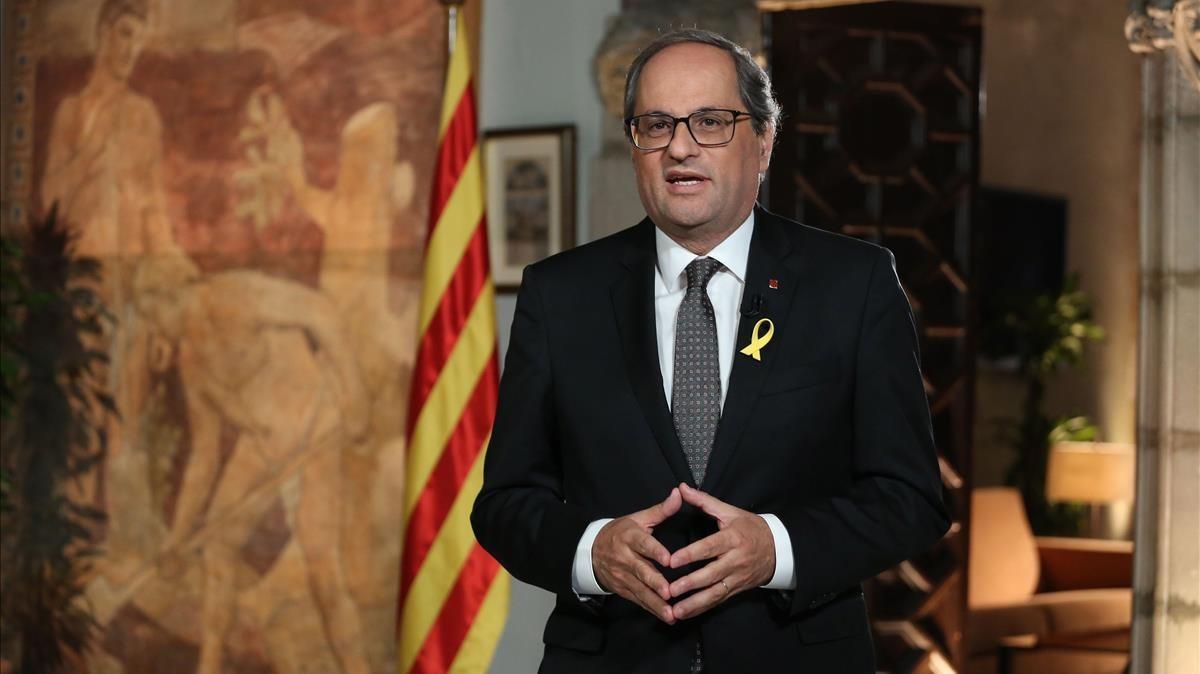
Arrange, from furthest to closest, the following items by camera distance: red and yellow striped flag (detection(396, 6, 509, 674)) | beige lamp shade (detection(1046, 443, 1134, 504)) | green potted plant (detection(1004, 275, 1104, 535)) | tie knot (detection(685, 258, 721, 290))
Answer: green potted plant (detection(1004, 275, 1104, 535)) → beige lamp shade (detection(1046, 443, 1134, 504)) → red and yellow striped flag (detection(396, 6, 509, 674)) → tie knot (detection(685, 258, 721, 290))

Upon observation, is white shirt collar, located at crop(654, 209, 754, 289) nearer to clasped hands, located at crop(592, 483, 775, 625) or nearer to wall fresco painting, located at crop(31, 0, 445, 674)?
clasped hands, located at crop(592, 483, 775, 625)

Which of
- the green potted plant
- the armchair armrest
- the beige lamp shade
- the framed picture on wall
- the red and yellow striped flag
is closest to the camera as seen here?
the red and yellow striped flag

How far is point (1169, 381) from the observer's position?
4.00 m

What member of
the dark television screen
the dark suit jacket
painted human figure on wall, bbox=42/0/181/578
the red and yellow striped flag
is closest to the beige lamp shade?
the dark television screen

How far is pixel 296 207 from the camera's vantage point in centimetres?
529

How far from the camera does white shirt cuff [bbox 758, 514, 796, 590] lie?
1.77 m

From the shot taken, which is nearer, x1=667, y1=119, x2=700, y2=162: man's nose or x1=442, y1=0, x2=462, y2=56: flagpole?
x1=667, y1=119, x2=700, y2=162: man's nose

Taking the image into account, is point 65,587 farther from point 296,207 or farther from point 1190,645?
point 1190,645

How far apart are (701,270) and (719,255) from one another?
0.03 meters

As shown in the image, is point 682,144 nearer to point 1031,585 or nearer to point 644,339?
point 644,339

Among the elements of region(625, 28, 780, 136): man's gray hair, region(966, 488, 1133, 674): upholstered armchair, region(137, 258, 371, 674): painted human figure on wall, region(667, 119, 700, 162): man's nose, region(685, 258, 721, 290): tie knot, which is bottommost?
region(966, 488, 1133, 674): upholstered armchair

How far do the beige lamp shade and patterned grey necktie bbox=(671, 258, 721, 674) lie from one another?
23.8 ft

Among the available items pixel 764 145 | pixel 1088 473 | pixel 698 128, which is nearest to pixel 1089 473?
A: pixel 1088 473

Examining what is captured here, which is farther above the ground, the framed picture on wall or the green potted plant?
the framed picture on wall
